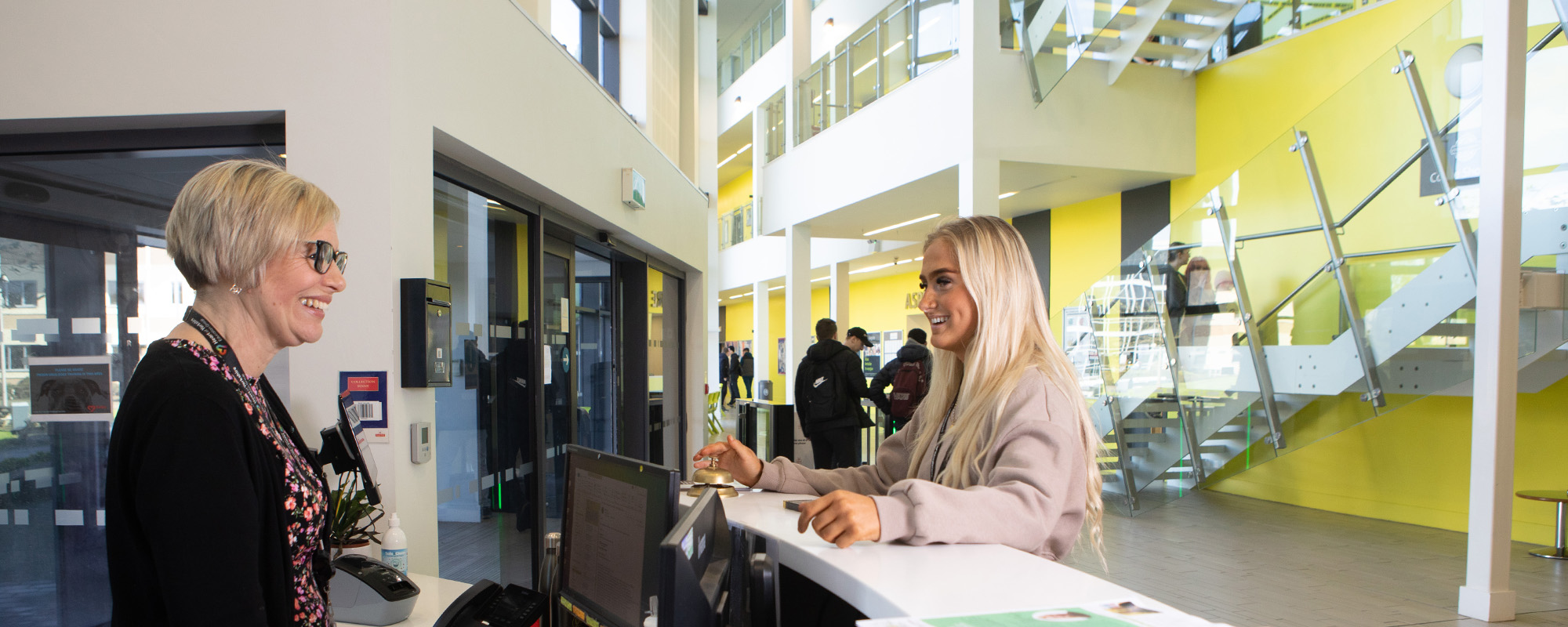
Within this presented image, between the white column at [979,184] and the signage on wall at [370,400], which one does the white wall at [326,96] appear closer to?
the signage on wall at [370,400]

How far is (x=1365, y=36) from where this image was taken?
6.74 metres

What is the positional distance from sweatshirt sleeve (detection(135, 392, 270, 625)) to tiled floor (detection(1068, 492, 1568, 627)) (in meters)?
4.10

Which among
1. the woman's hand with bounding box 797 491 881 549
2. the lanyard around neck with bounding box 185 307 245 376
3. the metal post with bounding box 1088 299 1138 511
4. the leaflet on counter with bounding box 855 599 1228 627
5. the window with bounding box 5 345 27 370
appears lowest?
the metal post with bounding box 1088 299 1138 511

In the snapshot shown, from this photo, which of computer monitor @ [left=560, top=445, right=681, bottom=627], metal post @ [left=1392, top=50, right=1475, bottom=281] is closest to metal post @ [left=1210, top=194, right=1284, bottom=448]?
metal post @ [left=1392, top=50, right=1475, bottom=281]

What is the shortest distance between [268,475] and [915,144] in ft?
24.1

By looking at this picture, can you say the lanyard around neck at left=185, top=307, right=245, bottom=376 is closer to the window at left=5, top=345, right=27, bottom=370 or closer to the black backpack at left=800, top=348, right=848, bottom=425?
the window at left=5, top=345, right=27, bottom=370

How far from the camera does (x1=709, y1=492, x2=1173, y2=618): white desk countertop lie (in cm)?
106

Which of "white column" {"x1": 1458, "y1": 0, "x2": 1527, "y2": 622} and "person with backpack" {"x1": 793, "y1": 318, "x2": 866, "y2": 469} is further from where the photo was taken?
"person with backpack" {"x1": 793, "y1": 318, "x2": 866, "y2": 469}

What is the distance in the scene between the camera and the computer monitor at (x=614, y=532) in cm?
136

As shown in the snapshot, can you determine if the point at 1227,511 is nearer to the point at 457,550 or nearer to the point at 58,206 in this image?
the point at 457,550

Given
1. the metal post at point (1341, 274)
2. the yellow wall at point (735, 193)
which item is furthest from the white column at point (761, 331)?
the metal post at point (1341, 274)

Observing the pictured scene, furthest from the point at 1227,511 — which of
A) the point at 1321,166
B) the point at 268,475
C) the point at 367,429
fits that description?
the point at 268,475

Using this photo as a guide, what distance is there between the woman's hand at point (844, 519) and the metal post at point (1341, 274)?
530cm

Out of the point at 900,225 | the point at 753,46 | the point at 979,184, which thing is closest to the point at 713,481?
the point at 979,184
